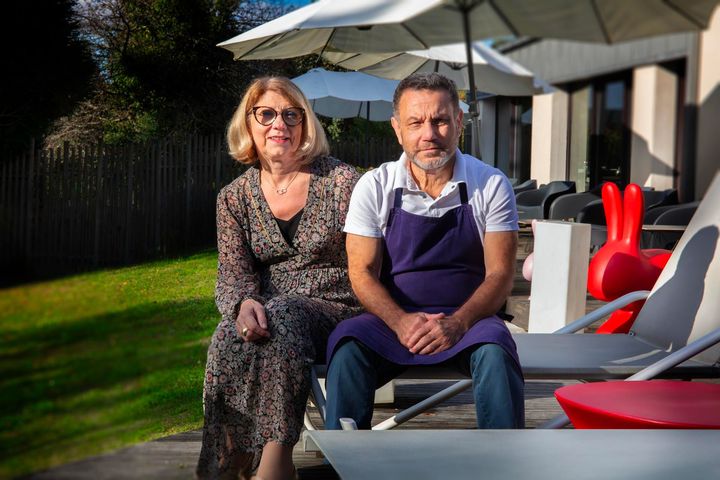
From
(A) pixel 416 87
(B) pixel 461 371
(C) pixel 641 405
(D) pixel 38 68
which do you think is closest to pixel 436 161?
(A) pixel 416 87

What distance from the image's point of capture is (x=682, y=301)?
114 inches

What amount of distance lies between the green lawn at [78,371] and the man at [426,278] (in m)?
1.86

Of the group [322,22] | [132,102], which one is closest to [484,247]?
[322,22]

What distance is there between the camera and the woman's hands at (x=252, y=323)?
2342 mm

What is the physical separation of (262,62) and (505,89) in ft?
1.84

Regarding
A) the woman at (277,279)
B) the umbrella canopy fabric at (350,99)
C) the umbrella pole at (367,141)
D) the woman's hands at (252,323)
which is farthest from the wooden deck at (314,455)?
the umbrella canopy fabric at (350,99)

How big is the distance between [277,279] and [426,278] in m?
0.49

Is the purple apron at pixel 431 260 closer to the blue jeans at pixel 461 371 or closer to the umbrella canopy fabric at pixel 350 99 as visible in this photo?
the blue jeans at pixel 461 371

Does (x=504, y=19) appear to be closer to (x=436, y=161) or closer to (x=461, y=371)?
(x=436, y=161)

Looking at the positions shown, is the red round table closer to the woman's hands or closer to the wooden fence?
the woman's hands

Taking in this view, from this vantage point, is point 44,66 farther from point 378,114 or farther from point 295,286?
point 378,114

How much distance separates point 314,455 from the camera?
2.87 m

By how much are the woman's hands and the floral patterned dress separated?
0.02 m

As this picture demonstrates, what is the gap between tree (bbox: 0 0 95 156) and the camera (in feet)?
0.95
